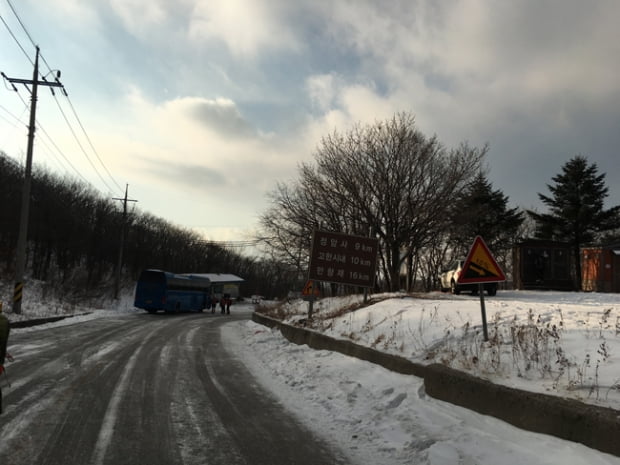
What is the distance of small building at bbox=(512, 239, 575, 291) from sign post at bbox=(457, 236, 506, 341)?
81.1 ft

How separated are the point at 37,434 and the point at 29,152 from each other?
2061cm

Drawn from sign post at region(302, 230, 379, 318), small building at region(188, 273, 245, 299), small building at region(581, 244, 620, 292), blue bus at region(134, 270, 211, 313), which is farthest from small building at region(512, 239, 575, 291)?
small building at region(188, 273, 245, 299)

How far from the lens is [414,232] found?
26594 millimetres

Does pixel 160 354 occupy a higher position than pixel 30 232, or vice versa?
pixel 30 232

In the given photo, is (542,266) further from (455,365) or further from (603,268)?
(455,365)

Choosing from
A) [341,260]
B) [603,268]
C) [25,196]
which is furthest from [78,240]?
[603,268]

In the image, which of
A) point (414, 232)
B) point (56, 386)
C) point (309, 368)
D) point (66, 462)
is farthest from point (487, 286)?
point (66, 462)

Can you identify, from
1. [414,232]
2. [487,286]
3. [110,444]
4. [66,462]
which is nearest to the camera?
[66,462]

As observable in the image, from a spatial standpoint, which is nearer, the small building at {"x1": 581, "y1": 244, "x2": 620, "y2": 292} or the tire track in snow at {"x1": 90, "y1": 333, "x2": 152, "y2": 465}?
the tire track in snow at {"x1": 90, "y1": 333, "x2": 152, "y2": 465}

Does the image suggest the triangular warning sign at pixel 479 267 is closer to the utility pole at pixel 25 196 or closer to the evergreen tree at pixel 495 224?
the utility pole at pixel 25 196

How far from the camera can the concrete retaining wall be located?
432 centimetres

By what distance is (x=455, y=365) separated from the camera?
7.16 m

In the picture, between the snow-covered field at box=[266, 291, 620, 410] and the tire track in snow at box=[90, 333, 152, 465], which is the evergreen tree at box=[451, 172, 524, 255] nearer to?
the snow-covered field at box=[266, 291, 620, 410]

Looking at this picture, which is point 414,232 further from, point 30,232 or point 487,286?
point 30,232
